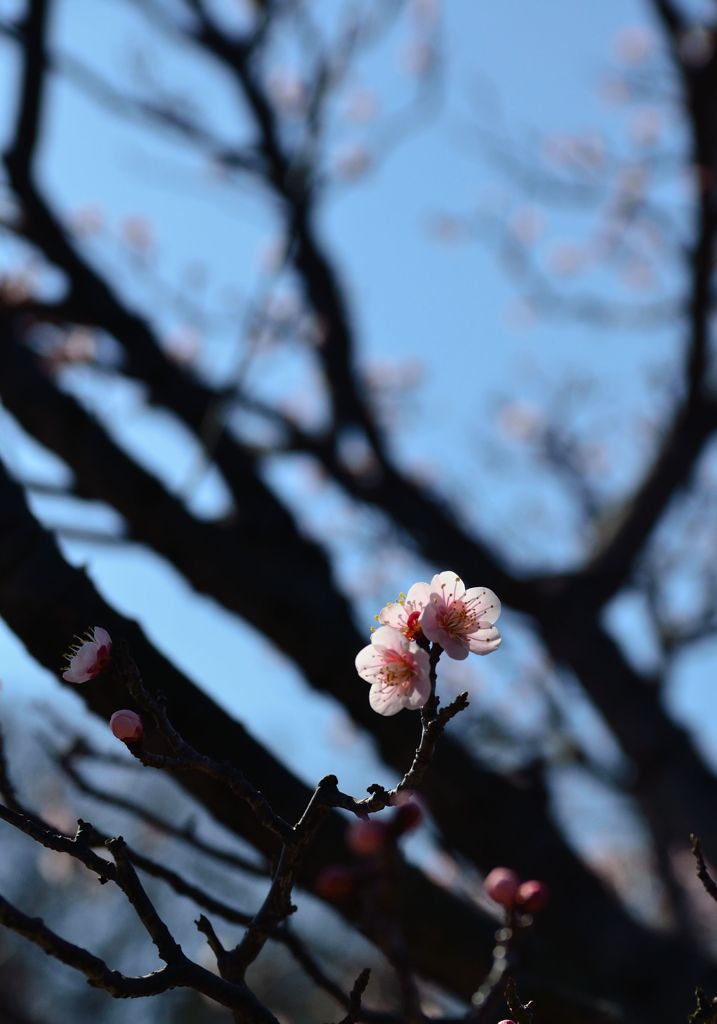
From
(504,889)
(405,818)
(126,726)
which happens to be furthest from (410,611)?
(504,889)

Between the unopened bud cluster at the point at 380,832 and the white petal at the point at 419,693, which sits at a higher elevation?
the white petal at the point at 419,693

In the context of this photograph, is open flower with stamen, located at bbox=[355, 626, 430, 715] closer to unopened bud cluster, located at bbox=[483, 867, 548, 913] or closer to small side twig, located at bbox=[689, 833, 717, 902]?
small side twig, located at bbox=[689, 833, 717, 902]

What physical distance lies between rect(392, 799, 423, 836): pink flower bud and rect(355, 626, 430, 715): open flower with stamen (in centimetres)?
11

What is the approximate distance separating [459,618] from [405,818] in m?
0.24

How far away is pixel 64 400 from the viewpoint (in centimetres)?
294

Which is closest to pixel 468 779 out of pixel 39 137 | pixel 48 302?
pixel 48 302

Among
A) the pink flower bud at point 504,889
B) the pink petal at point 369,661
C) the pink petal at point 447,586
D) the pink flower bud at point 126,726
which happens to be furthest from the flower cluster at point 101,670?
the pink flower bud at point 504,889

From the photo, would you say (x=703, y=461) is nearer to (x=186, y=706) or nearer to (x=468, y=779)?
(x=468, y=779)

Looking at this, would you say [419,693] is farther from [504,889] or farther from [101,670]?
[504,889]

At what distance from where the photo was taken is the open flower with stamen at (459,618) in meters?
1.17

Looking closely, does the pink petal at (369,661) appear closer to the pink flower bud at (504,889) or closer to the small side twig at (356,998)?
the small side twig at (356,998)

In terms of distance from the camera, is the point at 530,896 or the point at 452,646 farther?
the point at 530,896

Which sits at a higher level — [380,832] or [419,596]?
[419,596]

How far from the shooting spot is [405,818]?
1.14 m
